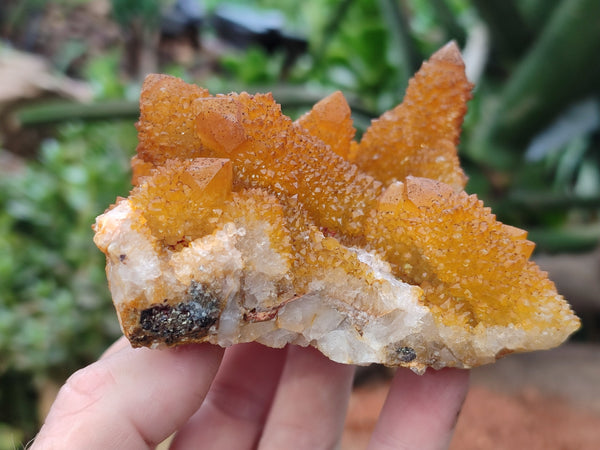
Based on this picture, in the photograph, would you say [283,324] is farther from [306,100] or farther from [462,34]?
[462,34]

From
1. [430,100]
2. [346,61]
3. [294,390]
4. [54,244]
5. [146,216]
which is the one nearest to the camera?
[146,216]

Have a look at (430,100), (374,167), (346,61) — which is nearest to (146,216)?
(374,167)

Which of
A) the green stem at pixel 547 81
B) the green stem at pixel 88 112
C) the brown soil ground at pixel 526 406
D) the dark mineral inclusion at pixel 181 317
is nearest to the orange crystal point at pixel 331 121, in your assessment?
the dark mineral inclusion at pixel 181 317

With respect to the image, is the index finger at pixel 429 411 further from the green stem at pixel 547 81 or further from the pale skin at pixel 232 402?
the green stem at pixel 547 81

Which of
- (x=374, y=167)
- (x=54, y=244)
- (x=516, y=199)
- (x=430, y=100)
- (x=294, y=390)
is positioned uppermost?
(x=430, y=100)

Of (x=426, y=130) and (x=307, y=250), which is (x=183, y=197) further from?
(x=426, y=130)

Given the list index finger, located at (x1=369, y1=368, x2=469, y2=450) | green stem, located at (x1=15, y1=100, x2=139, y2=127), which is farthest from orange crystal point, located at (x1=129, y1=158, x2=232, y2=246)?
green stem, located at (x1=15, y1=100, x2=139, y2=127)

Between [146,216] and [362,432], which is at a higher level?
[146,216]
